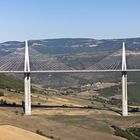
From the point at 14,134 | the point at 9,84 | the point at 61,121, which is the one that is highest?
the point at 14,134

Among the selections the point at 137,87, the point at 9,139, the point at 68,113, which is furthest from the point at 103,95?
the point at 9,139

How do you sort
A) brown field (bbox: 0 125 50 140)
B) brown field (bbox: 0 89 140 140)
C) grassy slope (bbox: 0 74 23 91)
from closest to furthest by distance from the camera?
brown field (bbox: 0 125 50 140) → brown field (bbox: 0 89 140 140) → grassy slope (bbox: 0 74 23 91)

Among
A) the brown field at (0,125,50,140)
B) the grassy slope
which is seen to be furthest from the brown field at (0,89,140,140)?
the grassy slope

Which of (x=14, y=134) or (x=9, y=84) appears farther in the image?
(x=9, y=84)

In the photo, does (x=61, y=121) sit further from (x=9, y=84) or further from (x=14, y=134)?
(x=9, y=84)

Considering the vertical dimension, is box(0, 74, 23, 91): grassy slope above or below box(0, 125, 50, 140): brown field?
below

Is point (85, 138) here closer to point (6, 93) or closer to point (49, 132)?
point (49, 132)

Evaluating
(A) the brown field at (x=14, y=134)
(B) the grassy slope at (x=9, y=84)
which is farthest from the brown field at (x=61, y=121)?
(B) the grassy slope at (x=9, y=84)

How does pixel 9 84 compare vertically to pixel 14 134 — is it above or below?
below

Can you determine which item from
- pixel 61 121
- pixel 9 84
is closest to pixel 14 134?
pixel 61 121

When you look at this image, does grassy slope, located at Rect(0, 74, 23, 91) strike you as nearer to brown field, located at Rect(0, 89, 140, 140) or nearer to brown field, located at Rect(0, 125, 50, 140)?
brown field, located at Rect(0, 89, 140, 140)

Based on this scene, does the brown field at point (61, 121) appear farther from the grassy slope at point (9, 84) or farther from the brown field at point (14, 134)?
the grassy slope at point (9, 84)
